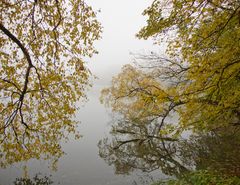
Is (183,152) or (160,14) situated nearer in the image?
(160,14)

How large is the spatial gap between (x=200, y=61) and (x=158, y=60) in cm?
396

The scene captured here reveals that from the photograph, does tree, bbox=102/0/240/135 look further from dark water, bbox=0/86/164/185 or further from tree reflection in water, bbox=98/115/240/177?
dark water, bbox=0/86/164/185

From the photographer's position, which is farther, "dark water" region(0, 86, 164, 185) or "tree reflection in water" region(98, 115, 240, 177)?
"dark water" region(0, 86, 164, 185)

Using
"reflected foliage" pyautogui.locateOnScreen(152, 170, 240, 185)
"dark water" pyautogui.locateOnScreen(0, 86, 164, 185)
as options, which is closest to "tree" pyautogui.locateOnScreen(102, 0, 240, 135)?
"reflected foliage" pyautogui.locateOnScreen(152, 170, 240, 185)

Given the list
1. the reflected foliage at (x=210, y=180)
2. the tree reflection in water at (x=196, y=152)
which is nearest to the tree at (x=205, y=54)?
the reflected foliage at (x=210, y=180)

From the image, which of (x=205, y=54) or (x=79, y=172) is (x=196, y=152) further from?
(x=79, y=172)

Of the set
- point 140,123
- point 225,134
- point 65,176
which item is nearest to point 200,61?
point 225,134

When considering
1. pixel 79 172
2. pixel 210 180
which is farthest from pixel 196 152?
pixel 79 172

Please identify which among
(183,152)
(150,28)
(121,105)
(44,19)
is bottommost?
(183,152)

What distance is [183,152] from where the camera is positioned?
15.9 m

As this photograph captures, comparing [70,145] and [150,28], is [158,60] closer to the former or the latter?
[150,28]

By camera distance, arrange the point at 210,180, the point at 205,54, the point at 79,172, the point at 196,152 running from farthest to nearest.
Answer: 1. the point at 79,172
2. the point at 196,152
3. the point at 210,180
4. the point at 205,54

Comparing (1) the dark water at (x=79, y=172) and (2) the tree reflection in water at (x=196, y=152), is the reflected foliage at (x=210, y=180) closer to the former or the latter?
(2) the tree reflection in water at (x=196, y=152)

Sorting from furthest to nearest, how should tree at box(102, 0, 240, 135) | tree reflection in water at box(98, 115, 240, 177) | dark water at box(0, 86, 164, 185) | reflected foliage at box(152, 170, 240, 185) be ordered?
dark water at box(0, 86, 164, 185) < tree reflection in water at box(98, 115, 240, 177) < reflected foliage at box(152, 170, 240, 185) < tree at box(102, 0, 240, 135)
